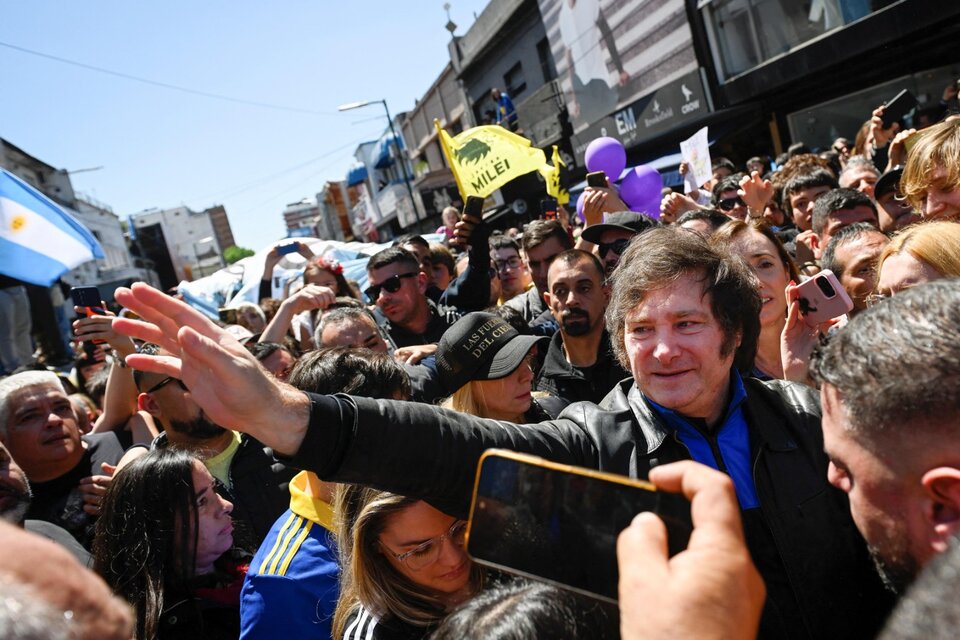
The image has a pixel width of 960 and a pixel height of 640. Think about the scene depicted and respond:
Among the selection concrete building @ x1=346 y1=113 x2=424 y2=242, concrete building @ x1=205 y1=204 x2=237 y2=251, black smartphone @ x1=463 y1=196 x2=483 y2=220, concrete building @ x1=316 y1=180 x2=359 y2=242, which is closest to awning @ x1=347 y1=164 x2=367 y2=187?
concrete building @ x1=346 y1=113 x2=424 y2=242

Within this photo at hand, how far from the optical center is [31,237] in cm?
481

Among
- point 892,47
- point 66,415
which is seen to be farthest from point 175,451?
point 892,47

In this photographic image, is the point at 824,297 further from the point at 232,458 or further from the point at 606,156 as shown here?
the point at 606,156

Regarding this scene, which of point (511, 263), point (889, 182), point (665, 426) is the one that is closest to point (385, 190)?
point (511, 263)

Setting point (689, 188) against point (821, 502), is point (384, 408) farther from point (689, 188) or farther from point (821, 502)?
point (689, 188)

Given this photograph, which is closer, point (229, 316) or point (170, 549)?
point (170, 549)

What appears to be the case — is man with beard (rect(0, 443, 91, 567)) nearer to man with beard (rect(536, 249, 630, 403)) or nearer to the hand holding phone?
man with beard (rect(536, 249, 630, 403))

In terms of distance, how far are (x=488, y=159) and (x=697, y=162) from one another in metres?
1.93

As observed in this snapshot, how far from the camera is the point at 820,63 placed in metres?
9.90

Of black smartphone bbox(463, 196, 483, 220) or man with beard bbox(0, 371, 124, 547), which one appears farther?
black smartphone bbox(463, 196, 483, 220)

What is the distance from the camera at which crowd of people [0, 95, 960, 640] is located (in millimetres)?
941

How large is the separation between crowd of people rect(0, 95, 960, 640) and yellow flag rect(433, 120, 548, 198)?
2721 mm

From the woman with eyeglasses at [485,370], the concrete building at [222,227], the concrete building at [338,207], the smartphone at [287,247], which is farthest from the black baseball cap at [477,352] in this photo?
the concrete building at [222,227]

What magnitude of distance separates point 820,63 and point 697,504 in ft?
35.4
